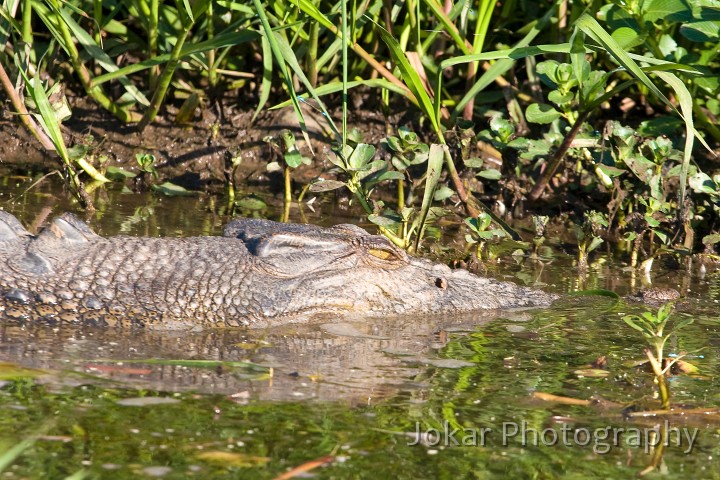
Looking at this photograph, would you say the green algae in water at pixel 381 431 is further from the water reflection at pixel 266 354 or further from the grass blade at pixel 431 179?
the grass blade at pixel 431 179

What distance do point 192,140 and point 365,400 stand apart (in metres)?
4.13

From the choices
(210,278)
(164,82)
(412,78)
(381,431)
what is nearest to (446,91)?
(412,78)

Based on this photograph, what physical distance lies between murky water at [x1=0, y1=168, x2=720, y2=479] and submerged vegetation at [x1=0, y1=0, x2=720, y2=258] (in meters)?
1.19

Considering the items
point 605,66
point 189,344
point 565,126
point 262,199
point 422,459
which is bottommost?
point 422,459

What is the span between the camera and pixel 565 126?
685 centimetres

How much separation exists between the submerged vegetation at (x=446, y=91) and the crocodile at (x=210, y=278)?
0.74 meters

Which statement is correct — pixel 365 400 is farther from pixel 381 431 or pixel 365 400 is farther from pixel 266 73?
pixel 266 73

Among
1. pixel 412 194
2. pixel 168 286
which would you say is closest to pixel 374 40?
pixel 412 194

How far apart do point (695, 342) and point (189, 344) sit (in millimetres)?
2187

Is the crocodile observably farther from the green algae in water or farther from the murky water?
the green algae in water

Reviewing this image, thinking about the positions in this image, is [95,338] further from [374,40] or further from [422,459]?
[374,40]

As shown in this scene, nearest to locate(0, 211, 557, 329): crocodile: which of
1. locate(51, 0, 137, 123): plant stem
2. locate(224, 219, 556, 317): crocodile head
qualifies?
locate(224, 219, 556, 317): crocodile head

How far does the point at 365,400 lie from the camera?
3.76 m

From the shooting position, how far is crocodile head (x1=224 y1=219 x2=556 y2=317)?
16.0ft
